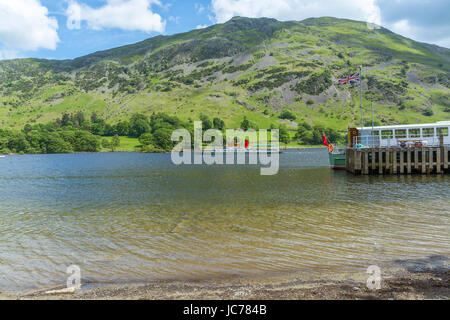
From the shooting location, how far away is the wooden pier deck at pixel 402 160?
50250mm

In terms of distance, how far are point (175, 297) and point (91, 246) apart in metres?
8.85

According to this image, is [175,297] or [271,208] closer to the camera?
[175,297]

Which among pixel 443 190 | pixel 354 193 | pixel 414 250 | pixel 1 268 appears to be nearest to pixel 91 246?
pixel 1 268

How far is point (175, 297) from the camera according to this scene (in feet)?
33.5

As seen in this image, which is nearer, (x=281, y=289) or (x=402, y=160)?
(x=281, y=289)

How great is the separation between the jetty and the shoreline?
42.9 m

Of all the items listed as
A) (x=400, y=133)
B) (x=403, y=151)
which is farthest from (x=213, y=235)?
(x=400, y=133)

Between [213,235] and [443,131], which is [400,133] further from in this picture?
[213,235]

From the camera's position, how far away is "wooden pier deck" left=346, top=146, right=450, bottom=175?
50250mm

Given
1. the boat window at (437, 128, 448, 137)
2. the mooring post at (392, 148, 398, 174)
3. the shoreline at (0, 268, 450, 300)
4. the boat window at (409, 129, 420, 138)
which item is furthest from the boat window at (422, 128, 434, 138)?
the shoreline at (0, 268, 450, 300)

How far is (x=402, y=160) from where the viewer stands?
50.7 meters

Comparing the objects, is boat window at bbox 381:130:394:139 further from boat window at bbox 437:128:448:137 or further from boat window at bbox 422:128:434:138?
boat window at bbox 437:128:448:137

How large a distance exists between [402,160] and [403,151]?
1462 mm
